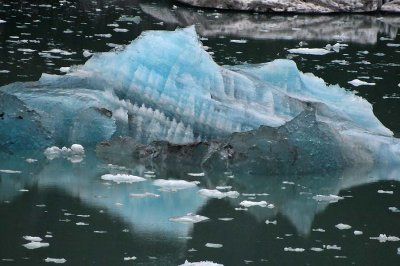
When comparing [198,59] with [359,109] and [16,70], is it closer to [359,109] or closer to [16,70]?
[359,109]

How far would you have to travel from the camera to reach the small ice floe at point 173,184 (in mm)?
4820

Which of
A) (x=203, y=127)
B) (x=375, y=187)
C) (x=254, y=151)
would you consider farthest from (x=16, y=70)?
(x=375, y=187)

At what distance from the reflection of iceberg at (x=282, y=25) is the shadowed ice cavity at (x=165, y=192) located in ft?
17.3

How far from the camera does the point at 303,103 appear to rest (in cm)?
571

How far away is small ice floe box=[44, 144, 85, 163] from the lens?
17.3 ft

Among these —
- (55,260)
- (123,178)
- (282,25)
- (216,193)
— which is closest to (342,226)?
(216,193)

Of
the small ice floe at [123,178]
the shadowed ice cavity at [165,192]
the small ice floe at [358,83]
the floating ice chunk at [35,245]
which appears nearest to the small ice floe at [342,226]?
the shadowed ice cavity at [165,192]

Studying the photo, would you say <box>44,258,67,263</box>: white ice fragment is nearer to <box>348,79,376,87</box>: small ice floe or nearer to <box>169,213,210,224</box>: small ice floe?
<box>169,213,210,224</box>: small ice floe

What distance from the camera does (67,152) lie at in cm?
534

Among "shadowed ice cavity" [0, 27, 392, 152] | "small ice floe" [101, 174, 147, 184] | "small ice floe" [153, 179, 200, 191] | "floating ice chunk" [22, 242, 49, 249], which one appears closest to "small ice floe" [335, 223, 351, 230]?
"small ice floe" [153, 179, 200, 191]

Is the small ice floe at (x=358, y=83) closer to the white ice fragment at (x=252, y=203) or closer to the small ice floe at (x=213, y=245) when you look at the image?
the white ice fragment at (x=252, y=203)

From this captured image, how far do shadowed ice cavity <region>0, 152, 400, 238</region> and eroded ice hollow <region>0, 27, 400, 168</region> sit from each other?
21 cm

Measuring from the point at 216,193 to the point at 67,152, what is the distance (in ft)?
3.47

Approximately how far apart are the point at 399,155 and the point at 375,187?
0.53 m
